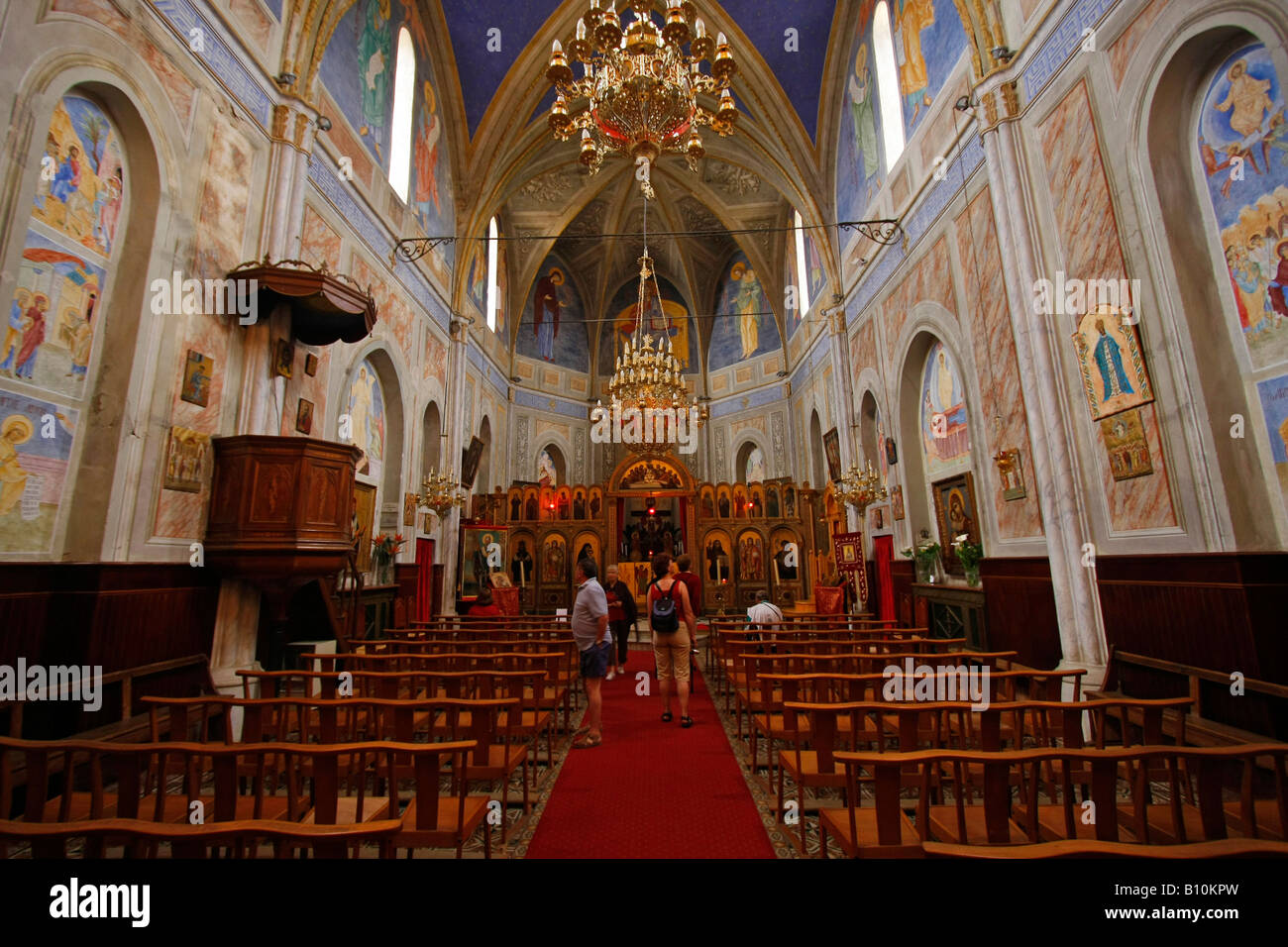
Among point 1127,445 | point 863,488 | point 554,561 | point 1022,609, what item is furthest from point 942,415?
point 554,561

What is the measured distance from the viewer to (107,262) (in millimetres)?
5293

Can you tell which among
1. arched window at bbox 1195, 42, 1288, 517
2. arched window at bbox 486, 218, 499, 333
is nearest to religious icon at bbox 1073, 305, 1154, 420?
arched window at bbox 1195, 42, 1288, 517

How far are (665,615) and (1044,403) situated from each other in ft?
16.0

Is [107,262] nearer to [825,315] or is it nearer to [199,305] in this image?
[199,305]

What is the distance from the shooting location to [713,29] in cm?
1320

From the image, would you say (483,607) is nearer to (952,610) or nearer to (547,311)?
(952,610)

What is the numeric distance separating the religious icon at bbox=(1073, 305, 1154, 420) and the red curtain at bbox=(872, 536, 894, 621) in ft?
19.1

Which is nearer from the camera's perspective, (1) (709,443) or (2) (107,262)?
(2) (107,262)

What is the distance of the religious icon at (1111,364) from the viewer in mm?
5488

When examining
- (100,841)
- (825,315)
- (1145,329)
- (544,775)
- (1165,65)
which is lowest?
(544,775)

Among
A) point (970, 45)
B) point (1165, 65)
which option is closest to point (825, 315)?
point (970, 45)

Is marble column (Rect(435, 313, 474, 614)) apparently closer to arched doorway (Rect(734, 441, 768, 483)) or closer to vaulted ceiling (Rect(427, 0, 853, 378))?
vaulted ceiling (Rect(427, 0, 853, 378))

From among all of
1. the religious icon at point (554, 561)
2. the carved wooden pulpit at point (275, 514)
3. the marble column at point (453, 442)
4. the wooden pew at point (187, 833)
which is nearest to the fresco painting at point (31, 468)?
the carved wooden pulpit at point (275, 514)

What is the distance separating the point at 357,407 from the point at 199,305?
13.4 ft
